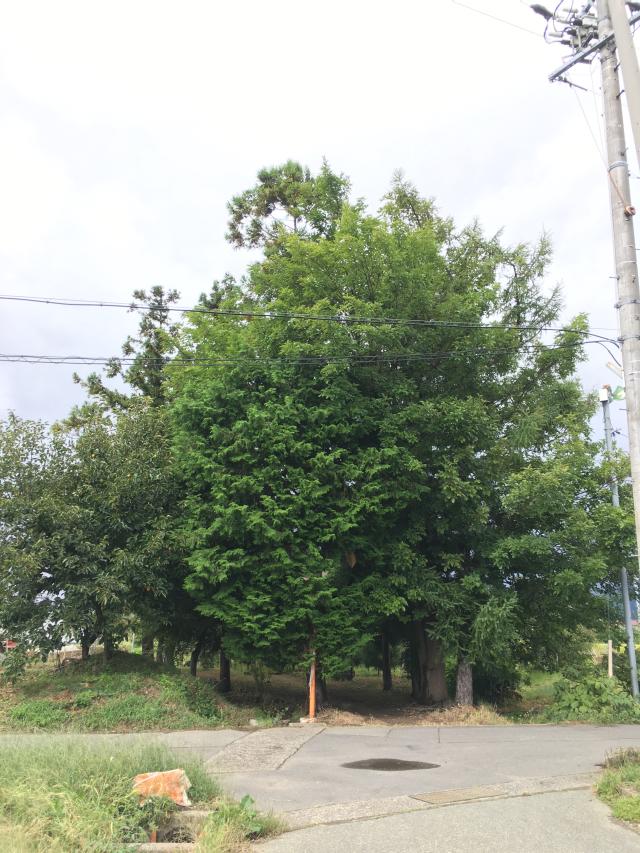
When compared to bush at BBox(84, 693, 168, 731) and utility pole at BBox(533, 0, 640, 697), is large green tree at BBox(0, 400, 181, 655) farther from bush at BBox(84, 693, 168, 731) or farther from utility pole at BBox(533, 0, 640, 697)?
utility pole at BBox(533, 0, 640, 697)

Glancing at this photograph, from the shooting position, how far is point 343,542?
47.4 feet

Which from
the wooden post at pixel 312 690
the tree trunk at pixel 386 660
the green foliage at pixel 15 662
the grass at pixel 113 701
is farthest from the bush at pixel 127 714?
the tree trunk at pixel 386 660

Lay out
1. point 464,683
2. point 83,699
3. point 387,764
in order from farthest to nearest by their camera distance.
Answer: point 464,683
point 83,699
point 387,764

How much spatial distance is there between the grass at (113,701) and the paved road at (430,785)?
1.26 m

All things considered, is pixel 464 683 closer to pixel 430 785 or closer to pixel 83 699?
pixel 83 699

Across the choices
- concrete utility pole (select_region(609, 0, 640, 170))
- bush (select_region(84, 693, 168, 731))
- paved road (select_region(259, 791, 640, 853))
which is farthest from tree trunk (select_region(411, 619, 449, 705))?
concrete utility pole (select_region(609, 0, 640, 170))

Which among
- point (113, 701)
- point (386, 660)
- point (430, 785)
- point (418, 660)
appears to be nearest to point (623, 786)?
point (430, 785)

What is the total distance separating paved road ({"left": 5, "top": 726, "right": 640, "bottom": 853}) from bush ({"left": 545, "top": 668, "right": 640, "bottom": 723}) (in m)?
0.96

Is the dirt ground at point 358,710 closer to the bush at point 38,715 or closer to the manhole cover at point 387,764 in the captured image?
the manhole cover at point 387,764

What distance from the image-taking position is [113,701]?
42.5 ft

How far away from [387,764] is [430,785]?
1.50 metres

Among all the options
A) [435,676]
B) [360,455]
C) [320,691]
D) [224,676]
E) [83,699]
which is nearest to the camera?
[83,699]

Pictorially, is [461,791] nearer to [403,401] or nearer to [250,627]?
[250,627]

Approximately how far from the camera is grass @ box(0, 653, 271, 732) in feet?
40.2
